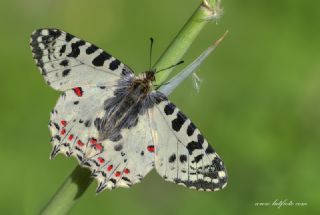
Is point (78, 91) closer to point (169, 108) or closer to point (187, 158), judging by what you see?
point (169, 108)

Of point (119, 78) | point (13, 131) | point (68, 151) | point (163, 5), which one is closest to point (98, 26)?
point (163, 5)

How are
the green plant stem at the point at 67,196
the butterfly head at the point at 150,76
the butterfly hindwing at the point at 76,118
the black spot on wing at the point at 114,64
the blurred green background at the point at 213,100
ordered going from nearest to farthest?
1. the green plant stem at the point at 67,196
2. the butterfly head at the point at 150,76
3. the butterfly hindwing at the point at 76,118
4. the black spot on wing at the point at 114,64
5. the blurred green background at the point at 213,100

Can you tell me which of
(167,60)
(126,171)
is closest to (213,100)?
(126,171)

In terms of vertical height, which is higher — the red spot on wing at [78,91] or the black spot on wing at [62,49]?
the black spot on wing at [62,49]

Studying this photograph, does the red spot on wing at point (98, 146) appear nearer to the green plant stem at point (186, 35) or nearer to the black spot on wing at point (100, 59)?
the black spot on wing at point (100, 59)

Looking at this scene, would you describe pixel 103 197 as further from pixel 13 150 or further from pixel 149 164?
pixel 149 164

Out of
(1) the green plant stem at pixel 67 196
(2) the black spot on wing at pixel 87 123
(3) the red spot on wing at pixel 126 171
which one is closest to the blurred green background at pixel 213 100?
(2) the black spot on wing at pixel 87 123

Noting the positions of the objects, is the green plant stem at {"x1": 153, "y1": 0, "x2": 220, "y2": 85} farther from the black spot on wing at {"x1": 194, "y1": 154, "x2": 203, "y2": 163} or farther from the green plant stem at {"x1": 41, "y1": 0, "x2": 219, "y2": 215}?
the black spot on wing at {"x1": 194, "y1": 154, "x2": 203, "y2": 163}
